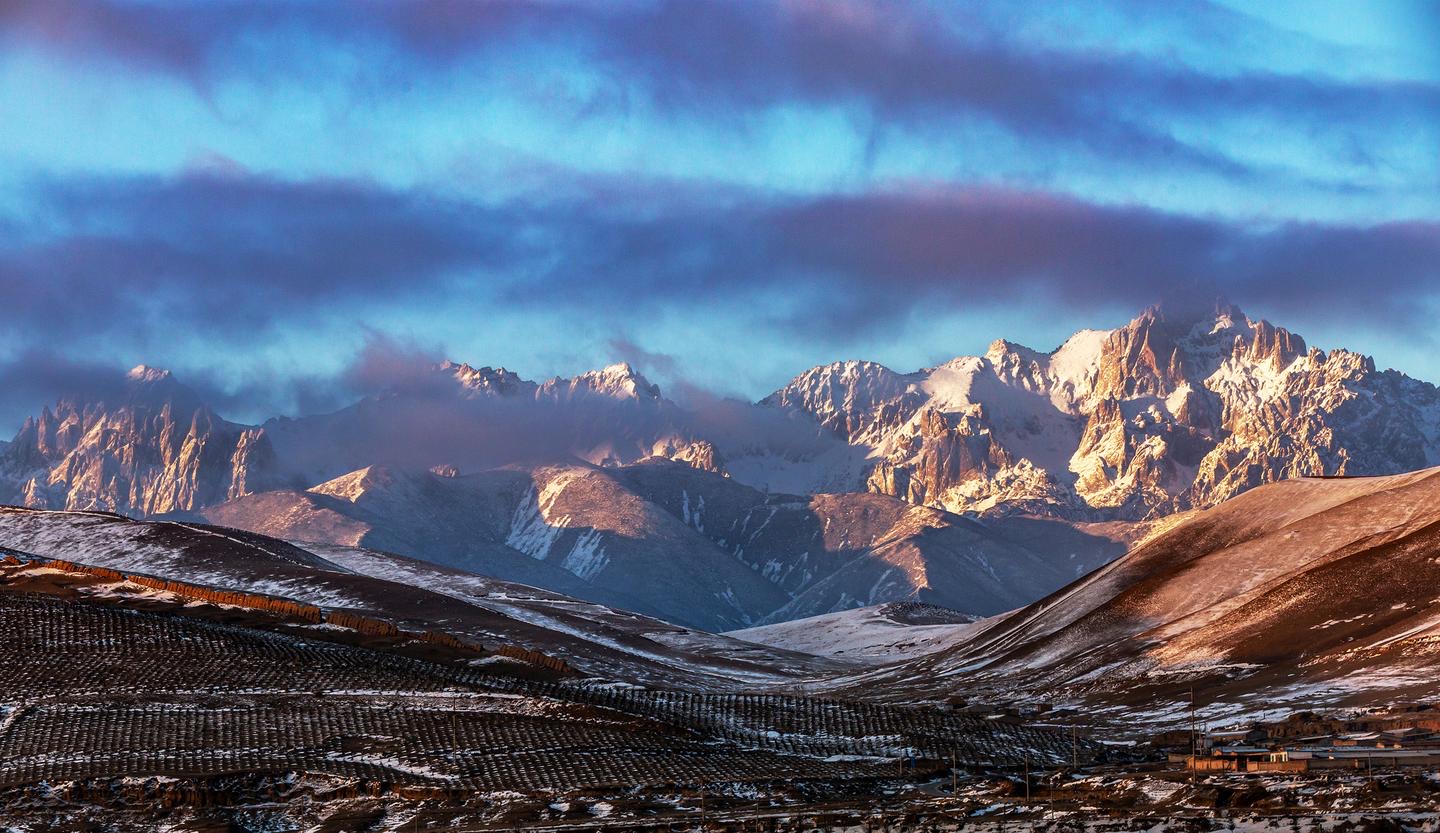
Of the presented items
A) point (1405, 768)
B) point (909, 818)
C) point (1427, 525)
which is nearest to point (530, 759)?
point (909, 818)

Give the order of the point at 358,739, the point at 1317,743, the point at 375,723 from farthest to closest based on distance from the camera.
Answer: the point at 375,723 → the point at 358,739 → the point at 1317,743

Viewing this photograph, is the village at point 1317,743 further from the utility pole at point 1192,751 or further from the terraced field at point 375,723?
the terraced field at point 375,723

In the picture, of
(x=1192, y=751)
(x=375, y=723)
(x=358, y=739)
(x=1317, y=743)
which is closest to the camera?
(x=1317, y=743)

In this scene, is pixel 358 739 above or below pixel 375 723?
below

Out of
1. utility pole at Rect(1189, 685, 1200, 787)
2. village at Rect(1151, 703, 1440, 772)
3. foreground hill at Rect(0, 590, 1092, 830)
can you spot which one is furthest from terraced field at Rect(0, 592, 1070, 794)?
village at Rect(1151, 703, 1440, 772)

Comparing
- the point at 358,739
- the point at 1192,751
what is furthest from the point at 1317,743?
the point at 358,739

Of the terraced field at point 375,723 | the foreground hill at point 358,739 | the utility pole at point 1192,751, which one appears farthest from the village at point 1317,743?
the terraced field at point 375,723

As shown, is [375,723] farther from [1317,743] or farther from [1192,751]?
[1317,743]

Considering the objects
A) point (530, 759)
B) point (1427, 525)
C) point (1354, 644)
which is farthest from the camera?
point (1427, 525)

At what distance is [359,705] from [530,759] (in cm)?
2149

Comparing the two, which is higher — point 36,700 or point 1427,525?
point 1427,525

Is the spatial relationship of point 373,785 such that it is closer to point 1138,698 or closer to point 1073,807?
point 1073,807

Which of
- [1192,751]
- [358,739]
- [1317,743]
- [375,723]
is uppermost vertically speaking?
[375,723]

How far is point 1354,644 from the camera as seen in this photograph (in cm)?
16338
